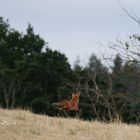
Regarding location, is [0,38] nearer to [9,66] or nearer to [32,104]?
[9,66]

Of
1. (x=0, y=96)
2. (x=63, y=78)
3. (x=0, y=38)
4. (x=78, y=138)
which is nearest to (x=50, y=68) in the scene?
(x=63, y=78)

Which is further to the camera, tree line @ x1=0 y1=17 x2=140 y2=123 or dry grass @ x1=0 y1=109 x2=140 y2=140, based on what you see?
tree line @ x1=0 y1=17 x2=140 y2=123

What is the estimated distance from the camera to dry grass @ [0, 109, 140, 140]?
28.9ft

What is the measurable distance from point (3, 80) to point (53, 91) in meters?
4.32

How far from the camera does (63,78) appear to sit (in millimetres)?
Result: 31281

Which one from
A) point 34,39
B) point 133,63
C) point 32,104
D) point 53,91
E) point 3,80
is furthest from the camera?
point 34,39

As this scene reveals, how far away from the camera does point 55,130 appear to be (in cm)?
948

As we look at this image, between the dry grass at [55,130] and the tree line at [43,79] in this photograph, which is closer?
the dry grass at [55,130]

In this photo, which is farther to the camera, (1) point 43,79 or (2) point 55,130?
(1) point 43,79

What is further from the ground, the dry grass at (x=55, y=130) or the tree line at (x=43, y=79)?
the tree line at (x=43, y=79)

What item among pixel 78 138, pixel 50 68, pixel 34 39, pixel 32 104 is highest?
pixel 34 39

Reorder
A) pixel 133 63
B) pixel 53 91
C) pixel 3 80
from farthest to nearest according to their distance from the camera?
pixel 3 80 < pixel 53 91 < pixel 133 63

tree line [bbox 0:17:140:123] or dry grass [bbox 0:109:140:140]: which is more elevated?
tree line [bbox 0:17:140:123]

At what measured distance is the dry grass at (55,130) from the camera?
8797mm
